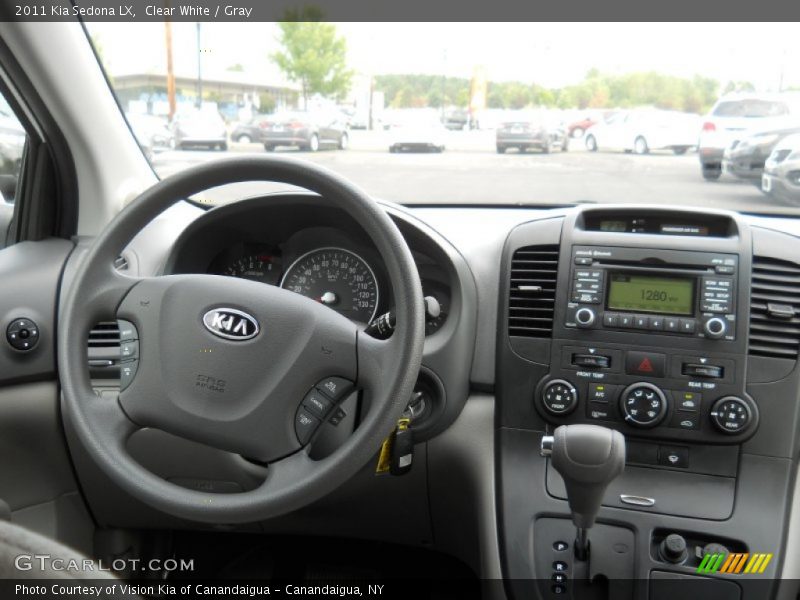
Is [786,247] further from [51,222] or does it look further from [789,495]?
[51,222]

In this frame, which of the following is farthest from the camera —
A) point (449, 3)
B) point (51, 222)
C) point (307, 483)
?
point (51, 222)

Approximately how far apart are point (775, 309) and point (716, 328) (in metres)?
0.15

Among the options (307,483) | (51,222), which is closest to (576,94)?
(307,483)

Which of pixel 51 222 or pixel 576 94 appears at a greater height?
pixel 576 94

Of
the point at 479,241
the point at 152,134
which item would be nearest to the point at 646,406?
the point at 479,241

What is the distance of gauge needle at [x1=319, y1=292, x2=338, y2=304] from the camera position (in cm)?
229

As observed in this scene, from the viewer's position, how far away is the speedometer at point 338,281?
2.29m

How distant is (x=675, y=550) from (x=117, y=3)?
2.12 meters

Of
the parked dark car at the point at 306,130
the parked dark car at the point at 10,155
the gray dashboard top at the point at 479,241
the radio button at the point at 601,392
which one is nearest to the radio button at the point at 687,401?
the radio button at the point at 601,392

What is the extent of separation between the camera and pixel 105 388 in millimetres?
2393

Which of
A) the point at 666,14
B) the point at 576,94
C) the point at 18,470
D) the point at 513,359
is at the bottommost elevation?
the point at 18,470

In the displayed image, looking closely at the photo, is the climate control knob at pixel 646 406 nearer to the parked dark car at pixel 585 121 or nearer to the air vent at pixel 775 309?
the air vent at pixel 775 309

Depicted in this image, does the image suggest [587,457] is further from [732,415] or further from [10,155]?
[10,155]

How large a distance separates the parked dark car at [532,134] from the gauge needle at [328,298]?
787mm
